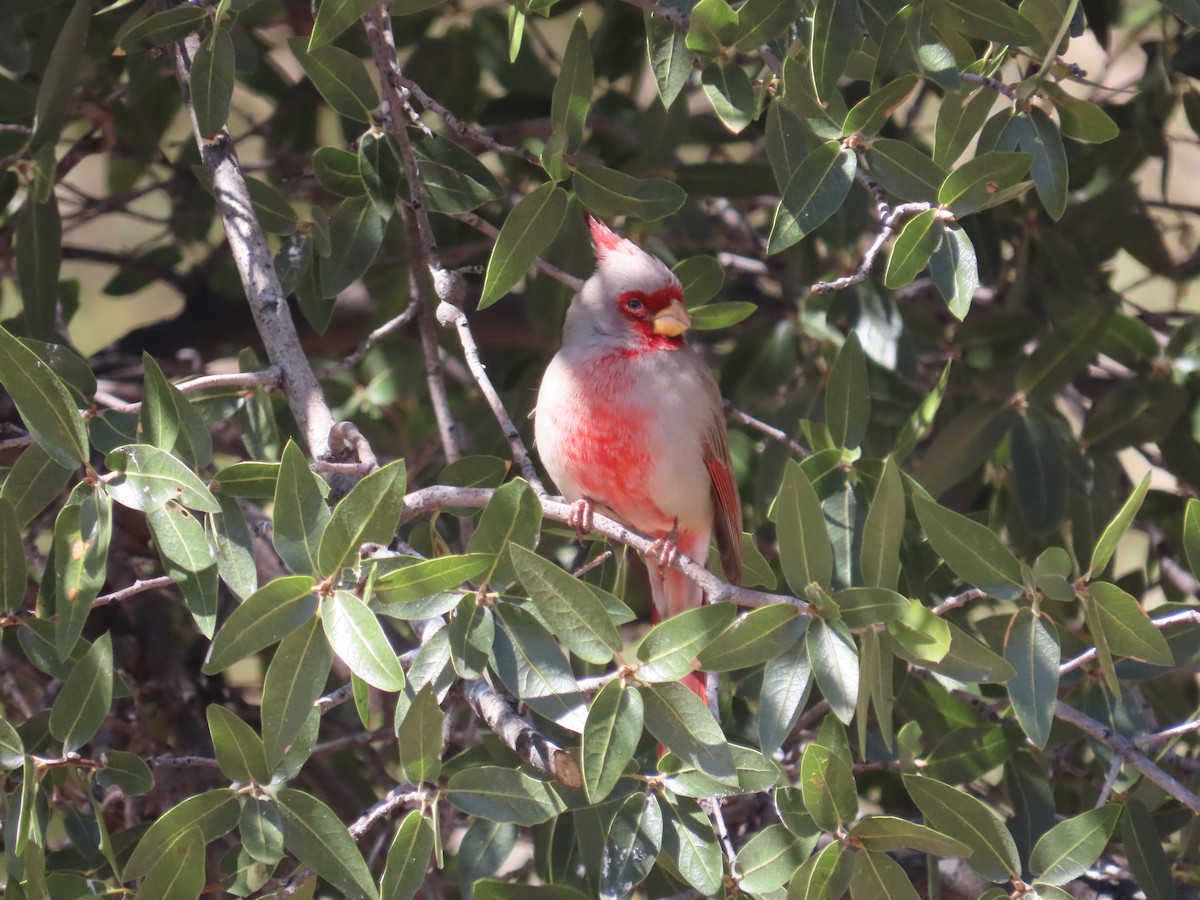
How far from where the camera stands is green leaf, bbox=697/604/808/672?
1894 mm

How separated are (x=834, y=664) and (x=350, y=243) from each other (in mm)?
1409

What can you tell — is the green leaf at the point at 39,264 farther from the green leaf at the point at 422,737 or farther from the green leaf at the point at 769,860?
the green leaf at the point at 769,860

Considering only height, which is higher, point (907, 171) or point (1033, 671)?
point (907, 171)

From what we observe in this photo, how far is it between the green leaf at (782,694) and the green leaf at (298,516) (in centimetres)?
66

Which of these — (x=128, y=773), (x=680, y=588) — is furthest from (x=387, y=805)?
(x=680, y=588)

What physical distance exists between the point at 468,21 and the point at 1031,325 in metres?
1.97

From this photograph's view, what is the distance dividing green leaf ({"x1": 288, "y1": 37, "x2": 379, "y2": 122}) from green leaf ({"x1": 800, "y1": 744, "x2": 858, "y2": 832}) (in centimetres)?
145

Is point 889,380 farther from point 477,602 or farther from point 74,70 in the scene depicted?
point 74,70

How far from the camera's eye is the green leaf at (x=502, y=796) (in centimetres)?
205

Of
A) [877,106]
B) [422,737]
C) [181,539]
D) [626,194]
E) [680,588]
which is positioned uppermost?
[877,106]

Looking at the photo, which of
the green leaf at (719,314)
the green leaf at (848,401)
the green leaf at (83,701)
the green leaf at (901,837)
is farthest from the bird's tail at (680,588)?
the green leaf at (83,701)

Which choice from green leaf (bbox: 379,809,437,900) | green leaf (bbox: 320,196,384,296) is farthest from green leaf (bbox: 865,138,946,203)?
green leaf (bbox: 379,809,437,900)

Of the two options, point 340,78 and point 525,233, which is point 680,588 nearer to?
point 525,233

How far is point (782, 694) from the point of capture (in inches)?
76.9
